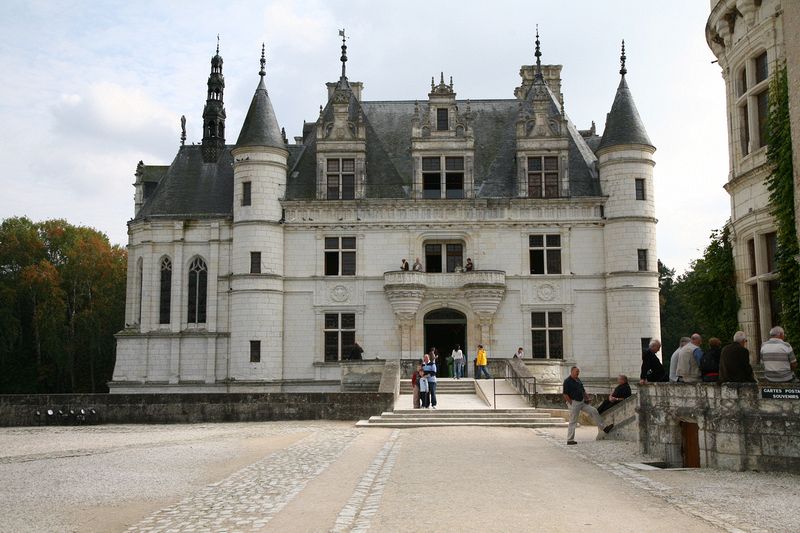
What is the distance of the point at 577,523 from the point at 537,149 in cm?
2790

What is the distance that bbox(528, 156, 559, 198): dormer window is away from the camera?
3491 cm

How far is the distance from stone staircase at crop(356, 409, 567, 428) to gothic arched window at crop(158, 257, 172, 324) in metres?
15.5

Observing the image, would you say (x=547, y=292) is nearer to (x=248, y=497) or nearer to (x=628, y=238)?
(x=628, y=238)

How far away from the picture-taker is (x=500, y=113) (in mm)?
38531

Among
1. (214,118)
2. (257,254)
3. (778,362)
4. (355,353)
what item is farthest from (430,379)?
(214,118)

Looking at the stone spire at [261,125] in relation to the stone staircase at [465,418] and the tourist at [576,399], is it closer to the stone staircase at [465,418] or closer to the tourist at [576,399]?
the stone staircase at [465,418]

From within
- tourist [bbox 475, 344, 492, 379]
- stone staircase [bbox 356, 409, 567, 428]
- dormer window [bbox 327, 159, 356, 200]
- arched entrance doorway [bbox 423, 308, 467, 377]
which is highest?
dormer window [bbox 327, 159, 356, 200]

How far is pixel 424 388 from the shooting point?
23719 mm

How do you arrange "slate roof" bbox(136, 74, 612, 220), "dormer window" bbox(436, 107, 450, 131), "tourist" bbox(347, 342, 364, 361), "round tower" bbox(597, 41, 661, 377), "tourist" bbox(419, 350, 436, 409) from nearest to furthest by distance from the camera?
"tourist" bbox(419, 350, 436, 409) → "tourist" bbox(347, 342, 364, 361) → "round tower" bbox(597, 41, 661, 377) → "slate roof" bbox(136, 74, 612, 220) → "dormer window" bbox(436, 107, 450, 131)

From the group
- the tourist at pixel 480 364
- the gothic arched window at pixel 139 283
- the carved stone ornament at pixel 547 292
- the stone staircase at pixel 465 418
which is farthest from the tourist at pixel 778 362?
the gothic arched window at pixel 139 283

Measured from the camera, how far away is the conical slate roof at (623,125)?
34031 mm

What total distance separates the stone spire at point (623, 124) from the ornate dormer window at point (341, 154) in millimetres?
10515

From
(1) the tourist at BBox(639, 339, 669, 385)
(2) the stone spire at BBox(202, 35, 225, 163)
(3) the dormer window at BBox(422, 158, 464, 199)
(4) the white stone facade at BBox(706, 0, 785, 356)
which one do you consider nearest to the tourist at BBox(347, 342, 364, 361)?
(3) the dormer window at BBox(422, 158, 464, 199)

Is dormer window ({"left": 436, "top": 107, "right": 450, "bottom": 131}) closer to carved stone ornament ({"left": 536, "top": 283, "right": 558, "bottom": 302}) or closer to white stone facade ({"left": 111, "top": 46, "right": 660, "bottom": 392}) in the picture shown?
white stone facade ({"left": 111, "top": 46, "right": 660, "bottom": 392})
